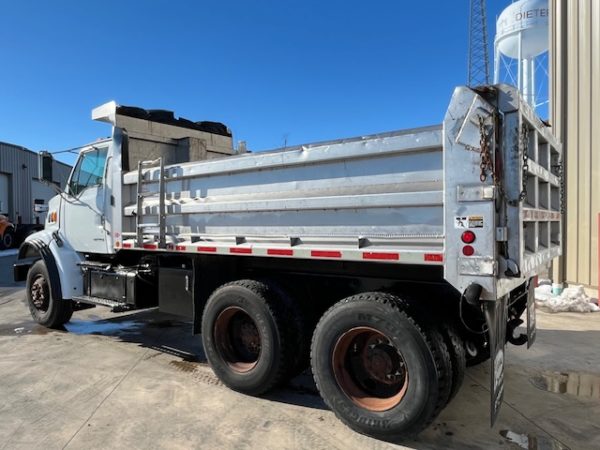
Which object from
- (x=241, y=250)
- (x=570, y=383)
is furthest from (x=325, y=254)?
(x=570, y=383)

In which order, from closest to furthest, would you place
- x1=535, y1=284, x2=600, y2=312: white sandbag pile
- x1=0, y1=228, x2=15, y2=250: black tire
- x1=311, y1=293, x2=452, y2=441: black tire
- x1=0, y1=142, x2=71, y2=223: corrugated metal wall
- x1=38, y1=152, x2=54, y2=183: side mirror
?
1. x1=311, y1=293, x2=452, y2=441: black tire
2. x1=38, y1=152, x2=54, y2=183: side mirror
3. x1=535, y1=284, x2=600, y2=312: white sandbag pile
4. x1=0, y1=228, x2=15, y2=250: black tire
5. x1=0, y1=142, x2=71, y2=223: corrugated metal wall

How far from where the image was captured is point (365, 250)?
3594 millimetres

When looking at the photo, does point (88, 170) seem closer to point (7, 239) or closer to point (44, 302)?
point (44, 302)

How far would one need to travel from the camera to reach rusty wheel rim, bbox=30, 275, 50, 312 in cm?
698

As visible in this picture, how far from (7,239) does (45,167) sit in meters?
19.4

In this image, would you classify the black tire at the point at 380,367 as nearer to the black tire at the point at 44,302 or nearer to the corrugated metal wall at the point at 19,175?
the black tire at the point at 44,302

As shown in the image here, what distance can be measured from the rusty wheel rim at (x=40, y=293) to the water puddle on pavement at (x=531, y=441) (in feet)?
20.9

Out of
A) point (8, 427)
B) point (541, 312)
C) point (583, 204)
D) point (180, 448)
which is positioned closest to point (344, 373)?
point (180, 448)

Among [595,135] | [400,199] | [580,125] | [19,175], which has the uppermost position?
[19,175]

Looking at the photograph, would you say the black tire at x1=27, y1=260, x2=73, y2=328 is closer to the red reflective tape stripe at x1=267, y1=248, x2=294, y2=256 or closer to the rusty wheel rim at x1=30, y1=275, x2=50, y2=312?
the rusty wheel rim at x1=30, y1=275, x2=50, y2=312

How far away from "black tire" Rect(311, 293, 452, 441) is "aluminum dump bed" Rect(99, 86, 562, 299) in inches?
16.9

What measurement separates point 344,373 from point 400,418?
1.84 feet

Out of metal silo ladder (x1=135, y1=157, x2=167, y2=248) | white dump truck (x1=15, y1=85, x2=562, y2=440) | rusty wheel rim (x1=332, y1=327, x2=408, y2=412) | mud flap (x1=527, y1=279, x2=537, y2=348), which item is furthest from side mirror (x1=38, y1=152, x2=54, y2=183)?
mud flap (x1=527, y1=279, x2=537, y2=348)

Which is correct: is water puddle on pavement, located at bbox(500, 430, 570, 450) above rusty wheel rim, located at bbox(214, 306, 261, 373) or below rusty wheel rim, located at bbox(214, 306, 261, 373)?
below
